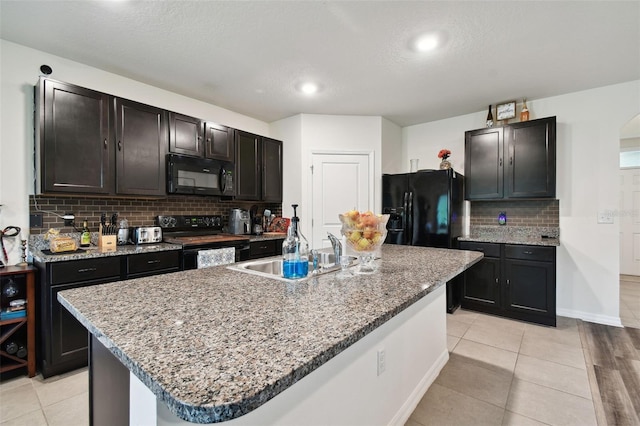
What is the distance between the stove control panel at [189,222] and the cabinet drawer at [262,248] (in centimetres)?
62

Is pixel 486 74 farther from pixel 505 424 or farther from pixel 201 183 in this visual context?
pixel 201 183

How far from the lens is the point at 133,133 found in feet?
8.87

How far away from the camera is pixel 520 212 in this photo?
3.65 m

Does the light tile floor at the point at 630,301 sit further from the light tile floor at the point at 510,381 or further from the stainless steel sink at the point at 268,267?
the stainless steel sink at the point at 268,267

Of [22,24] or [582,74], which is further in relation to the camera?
[582,74]

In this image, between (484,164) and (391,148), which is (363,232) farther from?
(391,148)

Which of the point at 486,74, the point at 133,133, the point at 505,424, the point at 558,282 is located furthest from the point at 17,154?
the point at 558,282

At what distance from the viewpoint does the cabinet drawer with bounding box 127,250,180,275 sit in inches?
96.4

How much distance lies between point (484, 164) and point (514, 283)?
141 centimetres

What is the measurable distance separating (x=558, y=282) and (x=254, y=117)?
14.1 feet

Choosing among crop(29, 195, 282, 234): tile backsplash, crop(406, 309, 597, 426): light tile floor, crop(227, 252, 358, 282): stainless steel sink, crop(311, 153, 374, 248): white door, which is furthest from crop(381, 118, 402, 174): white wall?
crop(227, 252, 358, 282): stainless steel sink

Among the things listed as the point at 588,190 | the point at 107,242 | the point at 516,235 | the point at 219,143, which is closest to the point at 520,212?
the point at 516,235

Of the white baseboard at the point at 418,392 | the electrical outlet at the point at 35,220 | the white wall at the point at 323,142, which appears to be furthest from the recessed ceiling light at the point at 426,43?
the electrical outlet at the point at 35,220

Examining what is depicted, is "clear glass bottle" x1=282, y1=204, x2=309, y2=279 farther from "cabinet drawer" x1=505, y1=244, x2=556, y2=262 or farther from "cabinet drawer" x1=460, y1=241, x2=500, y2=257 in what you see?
"cabinet drawer" x1=505, y1=244, x2=556, y2=262
